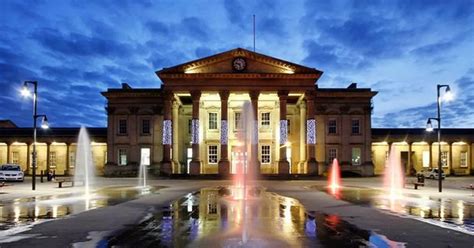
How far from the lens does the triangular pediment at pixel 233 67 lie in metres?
49.9

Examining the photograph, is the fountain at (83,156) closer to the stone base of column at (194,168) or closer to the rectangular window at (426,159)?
the stone base of column at (194,168)

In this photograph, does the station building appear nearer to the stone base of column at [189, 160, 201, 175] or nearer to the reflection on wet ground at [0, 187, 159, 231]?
the stone base of column at [189, 160, 201, 175]

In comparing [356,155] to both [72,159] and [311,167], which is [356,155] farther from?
[72,159]

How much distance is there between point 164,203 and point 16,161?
4783 centimetres

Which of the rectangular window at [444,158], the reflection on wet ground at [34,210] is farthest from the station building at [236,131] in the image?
the reflection on wet ground at [34,210]

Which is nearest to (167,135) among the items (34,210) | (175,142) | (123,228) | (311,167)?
(175,142)

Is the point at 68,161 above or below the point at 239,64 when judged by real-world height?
below

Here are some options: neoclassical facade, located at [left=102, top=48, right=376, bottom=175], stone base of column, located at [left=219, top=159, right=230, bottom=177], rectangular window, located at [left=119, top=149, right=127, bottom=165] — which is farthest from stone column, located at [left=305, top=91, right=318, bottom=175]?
rectangular window, located at [left=119, top=149, right=127, bottom=165]

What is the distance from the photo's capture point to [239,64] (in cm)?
5038

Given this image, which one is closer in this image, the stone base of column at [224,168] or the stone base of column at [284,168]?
the stone base of column at [224,168]

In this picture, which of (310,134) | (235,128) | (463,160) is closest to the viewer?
(310,134)

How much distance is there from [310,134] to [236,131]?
10473mm

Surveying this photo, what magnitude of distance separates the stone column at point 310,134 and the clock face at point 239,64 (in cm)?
744

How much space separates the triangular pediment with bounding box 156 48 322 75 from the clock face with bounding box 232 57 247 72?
6.8 inches
